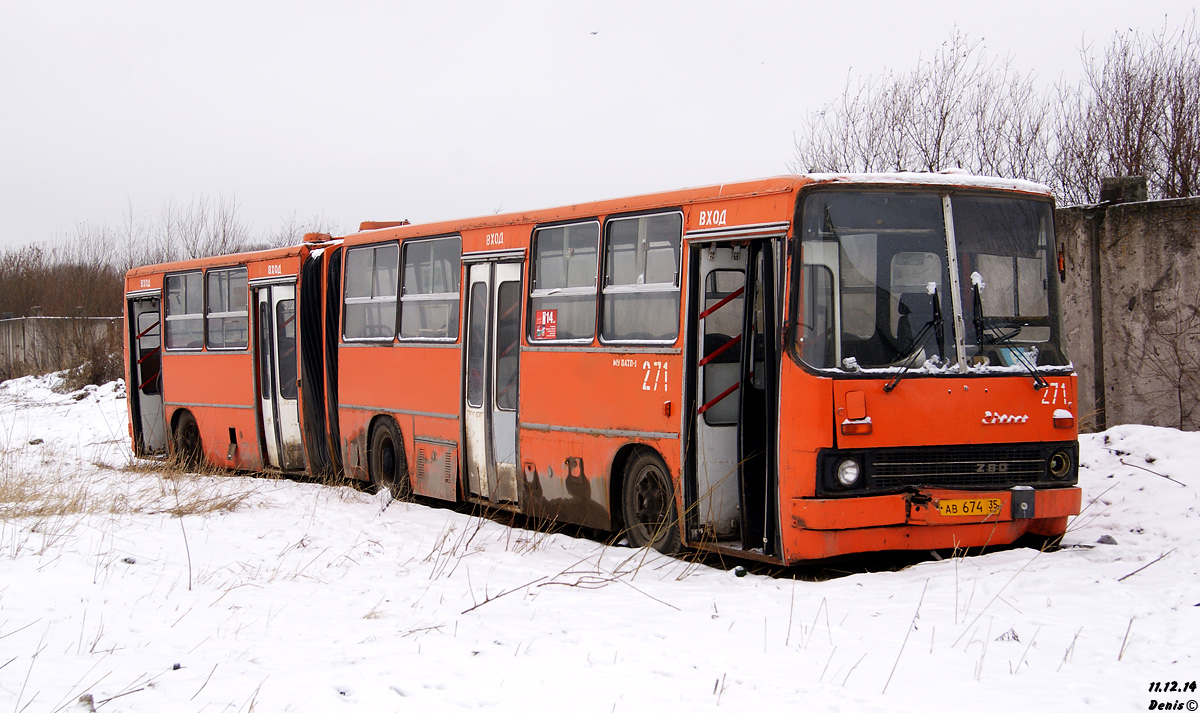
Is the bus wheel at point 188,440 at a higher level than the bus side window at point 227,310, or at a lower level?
lower

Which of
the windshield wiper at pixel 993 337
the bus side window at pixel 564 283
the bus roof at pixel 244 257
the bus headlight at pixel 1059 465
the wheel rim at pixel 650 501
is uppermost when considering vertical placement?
the bus roof at pixel 244 257

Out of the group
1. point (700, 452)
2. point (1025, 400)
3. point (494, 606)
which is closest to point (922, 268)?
point (1025, 400)

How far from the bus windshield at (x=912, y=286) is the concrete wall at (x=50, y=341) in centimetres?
3354

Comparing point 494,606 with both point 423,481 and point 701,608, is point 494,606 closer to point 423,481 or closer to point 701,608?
point 701,608

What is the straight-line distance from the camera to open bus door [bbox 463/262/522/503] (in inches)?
448

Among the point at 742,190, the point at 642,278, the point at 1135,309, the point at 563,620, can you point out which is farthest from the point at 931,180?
the point at 1135,309

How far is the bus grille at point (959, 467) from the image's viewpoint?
7906 mm

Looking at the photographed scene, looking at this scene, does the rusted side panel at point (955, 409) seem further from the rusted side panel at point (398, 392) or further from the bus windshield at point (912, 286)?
the rusted side panel at point (398, 392)

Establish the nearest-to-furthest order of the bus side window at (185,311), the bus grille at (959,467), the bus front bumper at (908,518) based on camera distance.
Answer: the bus front bumper at (908,518), the bus grille at (959,467), the bus side window at (185,311)

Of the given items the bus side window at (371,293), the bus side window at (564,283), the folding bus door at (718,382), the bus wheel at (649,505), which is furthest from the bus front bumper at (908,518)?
the bus side window at (371,293)

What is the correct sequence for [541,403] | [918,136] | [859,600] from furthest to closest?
[918,136] < [541,403] < [859,600]

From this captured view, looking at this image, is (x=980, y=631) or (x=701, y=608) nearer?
(x=980, y=631)

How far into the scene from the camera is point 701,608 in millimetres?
7305

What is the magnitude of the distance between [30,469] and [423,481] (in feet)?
22.3
